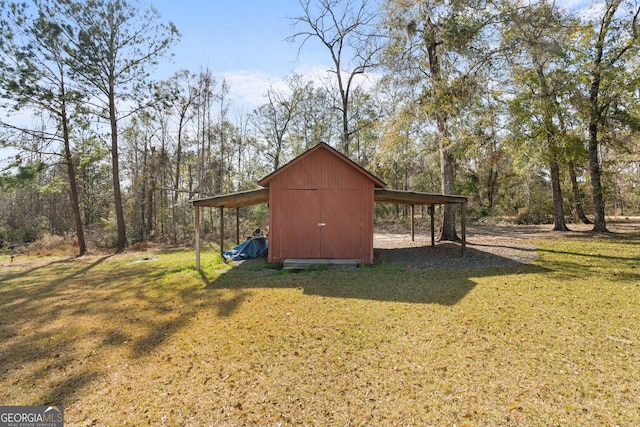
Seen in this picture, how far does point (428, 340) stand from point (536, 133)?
14.4 m

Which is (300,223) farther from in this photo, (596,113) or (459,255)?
(596,113)

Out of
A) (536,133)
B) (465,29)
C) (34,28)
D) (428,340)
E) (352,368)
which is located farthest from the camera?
(536,133)

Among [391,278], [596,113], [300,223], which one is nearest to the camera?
[391,278]

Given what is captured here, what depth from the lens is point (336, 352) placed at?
378 cm

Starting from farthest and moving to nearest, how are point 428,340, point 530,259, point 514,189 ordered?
point 514,189 → point 530,259 → point 428,340

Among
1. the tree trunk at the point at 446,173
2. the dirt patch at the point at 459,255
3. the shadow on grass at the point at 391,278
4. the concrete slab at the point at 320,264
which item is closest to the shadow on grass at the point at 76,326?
the shadow on grass at the point at 391,278

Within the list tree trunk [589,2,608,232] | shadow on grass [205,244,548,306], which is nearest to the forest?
tree trunk [589,2,608,232]

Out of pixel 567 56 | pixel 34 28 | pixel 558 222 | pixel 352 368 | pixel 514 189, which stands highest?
pixel 34 28

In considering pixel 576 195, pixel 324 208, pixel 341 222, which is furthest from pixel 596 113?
pixel 324 208

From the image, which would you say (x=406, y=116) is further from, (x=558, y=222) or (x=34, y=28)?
(x=34, y=28)

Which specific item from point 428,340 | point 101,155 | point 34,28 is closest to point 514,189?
point 428,340

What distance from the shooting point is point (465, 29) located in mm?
11469

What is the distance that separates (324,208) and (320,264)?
1733 millimetres

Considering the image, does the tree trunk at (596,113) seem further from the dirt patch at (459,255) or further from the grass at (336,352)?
the grass at (336,352)
